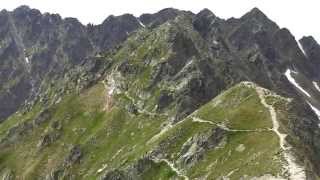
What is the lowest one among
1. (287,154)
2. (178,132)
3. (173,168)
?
(173,168)

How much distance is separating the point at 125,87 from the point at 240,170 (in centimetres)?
10408

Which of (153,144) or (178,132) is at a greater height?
(178,132)

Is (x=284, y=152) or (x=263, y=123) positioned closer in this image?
(x=284, y=152)

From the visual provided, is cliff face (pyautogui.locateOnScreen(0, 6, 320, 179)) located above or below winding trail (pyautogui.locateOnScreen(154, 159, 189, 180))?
above

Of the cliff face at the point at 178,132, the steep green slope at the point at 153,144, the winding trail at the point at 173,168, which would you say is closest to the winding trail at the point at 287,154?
the cliff face at the point at 178,132

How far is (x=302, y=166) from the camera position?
87125mm

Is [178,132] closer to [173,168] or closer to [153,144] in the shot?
[153,144]

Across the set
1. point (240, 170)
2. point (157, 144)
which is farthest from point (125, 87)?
point (240, 170)

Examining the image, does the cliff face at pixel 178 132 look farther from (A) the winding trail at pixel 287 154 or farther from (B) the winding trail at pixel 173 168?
(B) the winding trail at pixel 173 168

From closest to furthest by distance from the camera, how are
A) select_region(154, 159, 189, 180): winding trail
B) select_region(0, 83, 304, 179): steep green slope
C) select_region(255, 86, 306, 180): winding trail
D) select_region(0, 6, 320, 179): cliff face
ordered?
select_region(255, 86, 306, 180): winding trail
select_region(0, 6, 320, 179): cliff face
select_region(0, 83, 304, 179): steep green slope
select_region(154, 159, 189, 180): winding trail

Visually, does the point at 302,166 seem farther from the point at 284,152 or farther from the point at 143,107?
the point at 143,107

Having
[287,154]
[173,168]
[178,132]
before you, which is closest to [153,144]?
[178,132]

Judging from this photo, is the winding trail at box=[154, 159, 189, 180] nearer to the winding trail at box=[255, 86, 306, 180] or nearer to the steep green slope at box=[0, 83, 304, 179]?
the steep green slope at box=[0, 83, 304, 179]

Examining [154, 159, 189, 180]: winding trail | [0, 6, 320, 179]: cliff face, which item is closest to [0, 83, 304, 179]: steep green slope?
[154, 159, 189, 180]: winding trail
